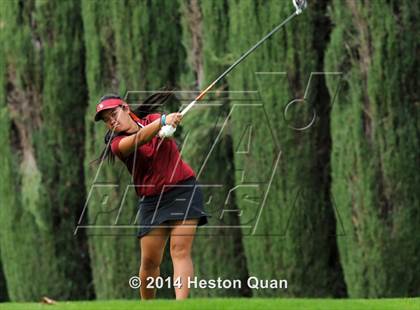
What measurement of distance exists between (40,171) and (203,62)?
2935 millimetres

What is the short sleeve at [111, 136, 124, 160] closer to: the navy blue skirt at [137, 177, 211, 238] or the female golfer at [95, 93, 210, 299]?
the female golfer at [95, 93, 210, 299]

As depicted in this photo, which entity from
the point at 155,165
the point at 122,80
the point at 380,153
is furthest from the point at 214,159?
the point at 155,165

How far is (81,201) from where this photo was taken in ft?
55.0

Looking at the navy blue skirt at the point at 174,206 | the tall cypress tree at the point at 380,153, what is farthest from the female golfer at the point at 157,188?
the tall cypress tree at the point at 380,153

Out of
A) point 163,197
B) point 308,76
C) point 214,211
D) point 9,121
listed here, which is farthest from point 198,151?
point 163,197

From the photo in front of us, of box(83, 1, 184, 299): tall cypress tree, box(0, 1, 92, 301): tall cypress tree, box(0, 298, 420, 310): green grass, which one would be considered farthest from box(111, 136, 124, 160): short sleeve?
box(0, 1, 92, 301): tall cypress tree

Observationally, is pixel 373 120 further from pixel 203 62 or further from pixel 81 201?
pixel 81 201

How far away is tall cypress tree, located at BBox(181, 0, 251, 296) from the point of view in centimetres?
1538

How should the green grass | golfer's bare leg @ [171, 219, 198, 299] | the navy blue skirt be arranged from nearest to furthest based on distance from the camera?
the green grass
golfer's bare leg @ [171, 219, 198, 299]
the navy blue skirt

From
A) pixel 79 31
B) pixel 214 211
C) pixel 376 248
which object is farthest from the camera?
pixel 79 31

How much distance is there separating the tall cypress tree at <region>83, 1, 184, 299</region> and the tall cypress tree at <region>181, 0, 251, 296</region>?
1.95ft

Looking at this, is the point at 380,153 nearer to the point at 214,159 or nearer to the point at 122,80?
the point at 214,159

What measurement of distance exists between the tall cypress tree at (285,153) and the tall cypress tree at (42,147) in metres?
2.70

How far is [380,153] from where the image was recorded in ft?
47.3
